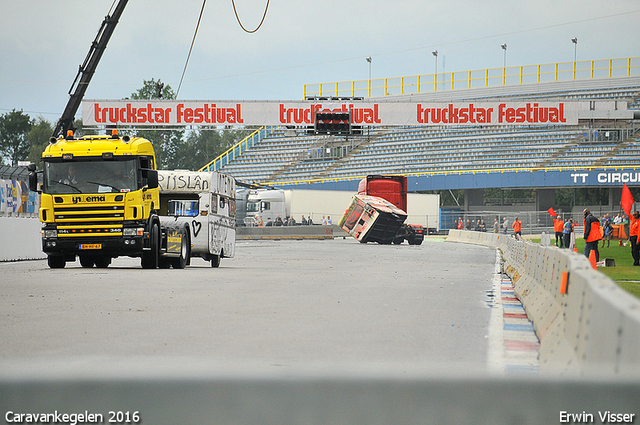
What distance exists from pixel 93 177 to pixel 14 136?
10139 cm

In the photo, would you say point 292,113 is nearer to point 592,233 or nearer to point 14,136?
point 592,233

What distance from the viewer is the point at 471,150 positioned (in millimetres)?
66312

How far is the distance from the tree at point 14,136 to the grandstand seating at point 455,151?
156ft

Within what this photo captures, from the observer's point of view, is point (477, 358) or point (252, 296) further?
point (252, 296)

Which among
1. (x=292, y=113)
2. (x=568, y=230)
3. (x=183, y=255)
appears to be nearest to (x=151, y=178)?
(x=183, y=255)

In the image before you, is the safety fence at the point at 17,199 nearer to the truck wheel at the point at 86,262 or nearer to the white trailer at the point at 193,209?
the truck wheel at the point at 86,262

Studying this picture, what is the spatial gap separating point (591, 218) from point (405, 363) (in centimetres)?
1478

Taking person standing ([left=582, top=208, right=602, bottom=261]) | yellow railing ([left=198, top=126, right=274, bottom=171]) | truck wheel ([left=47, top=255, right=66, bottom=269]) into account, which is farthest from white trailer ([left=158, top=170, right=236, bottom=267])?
yellow railing ([left=198, top=126, right=274, bottom=171])

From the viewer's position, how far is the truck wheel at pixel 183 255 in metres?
19.3

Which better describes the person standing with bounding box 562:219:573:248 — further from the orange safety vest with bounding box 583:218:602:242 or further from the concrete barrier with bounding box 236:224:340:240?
the concrete barrier with bounding box 236:224:340:240

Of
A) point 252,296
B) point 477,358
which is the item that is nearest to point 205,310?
point 252,296

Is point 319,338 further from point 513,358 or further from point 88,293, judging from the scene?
point 88,293

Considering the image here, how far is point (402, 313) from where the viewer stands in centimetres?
916

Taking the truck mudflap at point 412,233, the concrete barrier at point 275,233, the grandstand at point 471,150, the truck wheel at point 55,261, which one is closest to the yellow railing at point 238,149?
the grandstand at point 471,150
